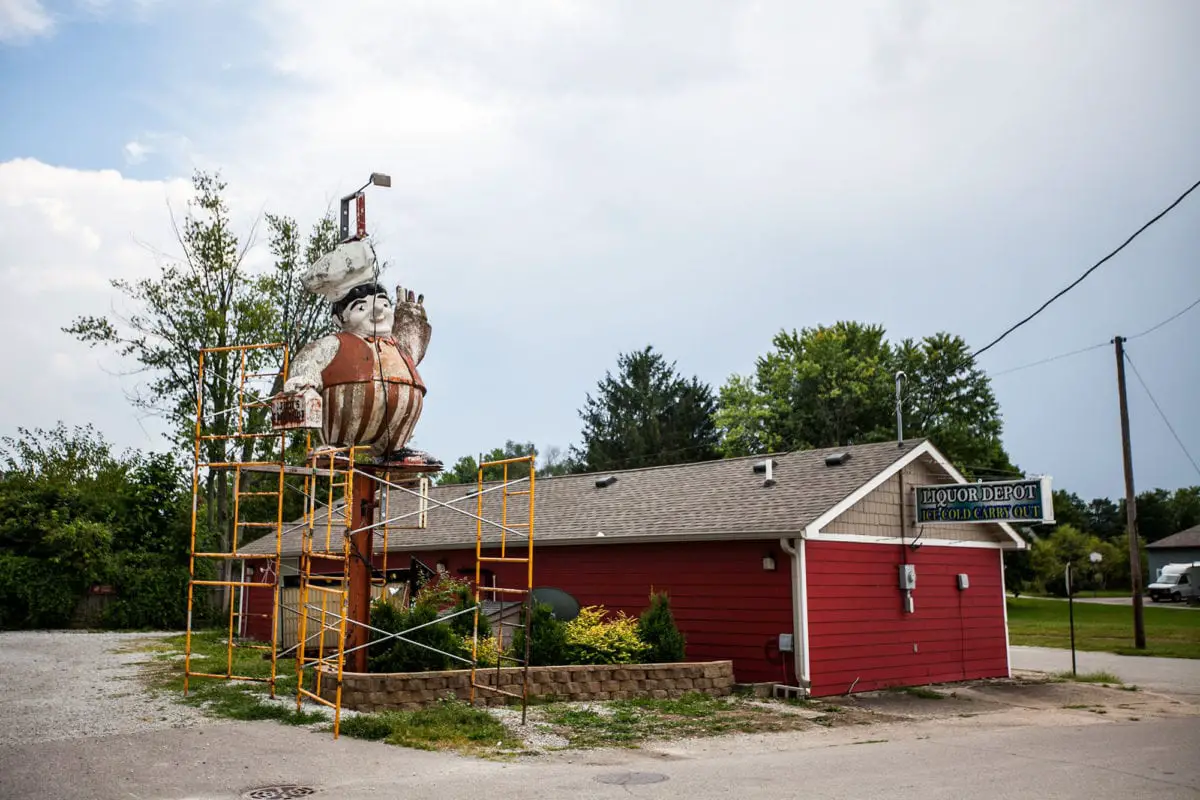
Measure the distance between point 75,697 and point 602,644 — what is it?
23.6ft

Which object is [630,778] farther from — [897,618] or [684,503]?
[684,503]

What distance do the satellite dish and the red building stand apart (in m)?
1.16

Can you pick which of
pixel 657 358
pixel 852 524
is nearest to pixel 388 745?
pixel 852 524

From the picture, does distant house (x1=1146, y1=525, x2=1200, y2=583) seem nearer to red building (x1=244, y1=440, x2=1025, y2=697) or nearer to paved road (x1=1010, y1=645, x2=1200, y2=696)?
paved road (x1=1010, y1=645, x2=1200, y2=696)

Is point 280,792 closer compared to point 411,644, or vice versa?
point 280,792

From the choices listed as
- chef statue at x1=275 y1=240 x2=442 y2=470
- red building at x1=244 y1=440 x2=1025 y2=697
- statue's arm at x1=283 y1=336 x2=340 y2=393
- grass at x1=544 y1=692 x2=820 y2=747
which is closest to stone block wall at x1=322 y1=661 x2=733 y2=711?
grass at x1=544 y1=692 x2=820 y2=747

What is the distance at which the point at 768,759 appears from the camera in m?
10.2

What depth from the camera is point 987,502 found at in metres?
16.7

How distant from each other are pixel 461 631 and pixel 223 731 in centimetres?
444

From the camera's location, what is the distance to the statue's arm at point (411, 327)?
46.9 feet

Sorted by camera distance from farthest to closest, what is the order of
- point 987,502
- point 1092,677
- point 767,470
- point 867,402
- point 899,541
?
point 867,402 < point 1092,677 < point 767,470 < point 899,541 < point 987,502

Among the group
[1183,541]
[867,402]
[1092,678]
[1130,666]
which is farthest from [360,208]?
[1183,541]

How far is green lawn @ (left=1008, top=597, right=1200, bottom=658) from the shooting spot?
27734 mm

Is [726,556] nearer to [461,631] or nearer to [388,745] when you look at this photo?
[461,631]
